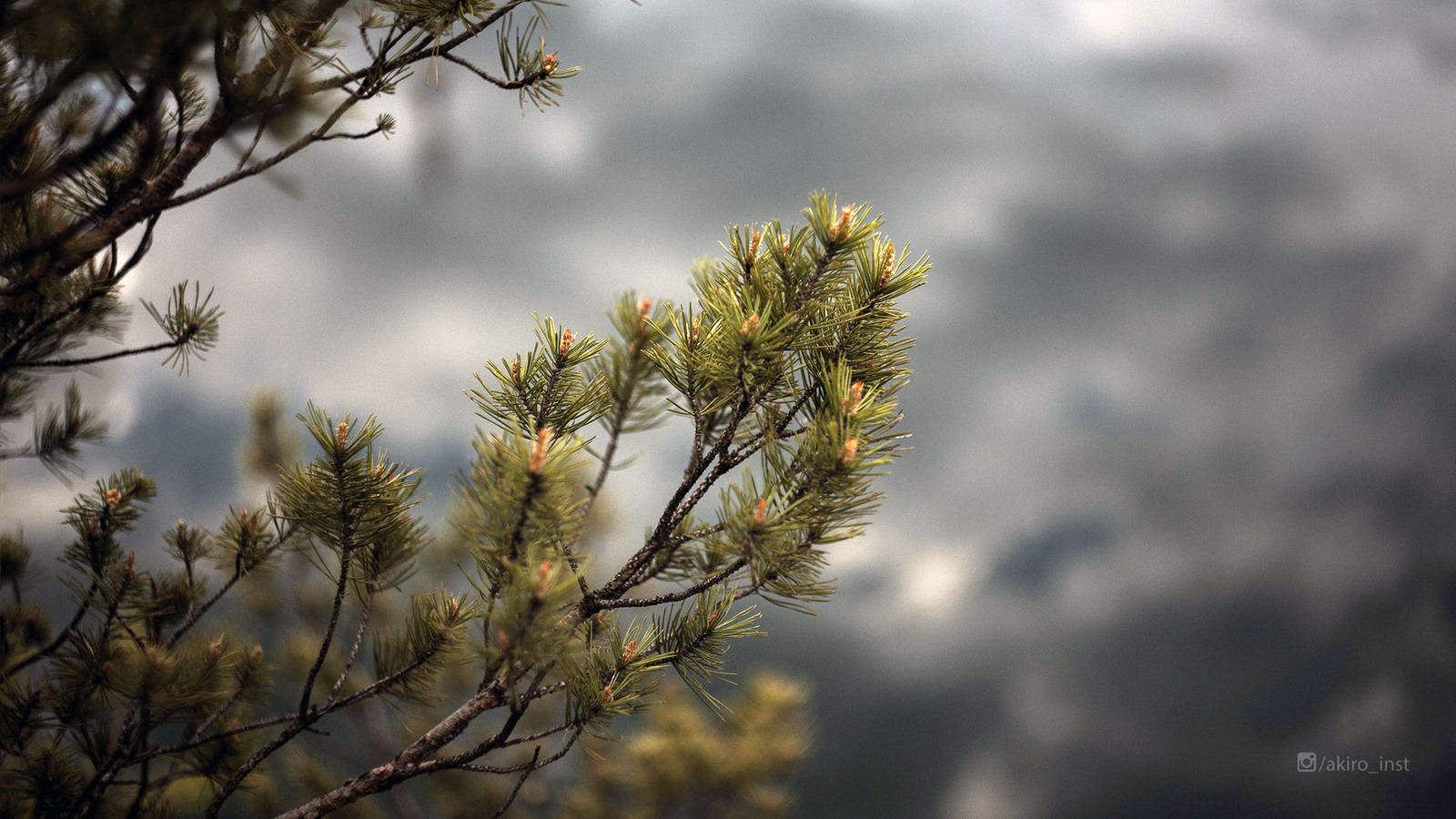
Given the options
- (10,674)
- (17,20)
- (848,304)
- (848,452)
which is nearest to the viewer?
(17,20)

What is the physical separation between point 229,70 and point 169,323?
699mm

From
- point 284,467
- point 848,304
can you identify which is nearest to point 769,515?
point 848,304

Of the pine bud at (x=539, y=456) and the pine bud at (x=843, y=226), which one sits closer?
the pine bud at (x=539, y=456)

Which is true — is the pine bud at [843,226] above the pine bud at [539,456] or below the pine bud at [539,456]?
above

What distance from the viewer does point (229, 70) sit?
862 mm

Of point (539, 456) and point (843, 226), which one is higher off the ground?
point (843, 226)

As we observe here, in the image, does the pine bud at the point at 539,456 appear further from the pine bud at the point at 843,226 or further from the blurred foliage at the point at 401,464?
the pine bud at the point at 843,226

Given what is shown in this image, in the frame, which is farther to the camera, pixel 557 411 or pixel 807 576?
pixel 557 411

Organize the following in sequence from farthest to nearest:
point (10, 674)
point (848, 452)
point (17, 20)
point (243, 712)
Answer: point (243, 712)
point (10, 674)
point (848, 452)
point (17, 20)

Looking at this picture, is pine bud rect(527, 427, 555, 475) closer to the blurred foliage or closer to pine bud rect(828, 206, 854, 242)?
the blurred foliage

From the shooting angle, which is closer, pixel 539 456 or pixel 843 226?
pixel 539 456

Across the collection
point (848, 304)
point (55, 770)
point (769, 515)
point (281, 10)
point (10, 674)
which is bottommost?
point (55, 770)

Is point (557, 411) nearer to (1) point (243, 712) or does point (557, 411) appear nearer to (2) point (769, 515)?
(2) point (769, 515)

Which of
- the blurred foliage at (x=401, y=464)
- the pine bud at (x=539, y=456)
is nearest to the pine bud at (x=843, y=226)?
the blurred foliage at (x=401, y=464)
